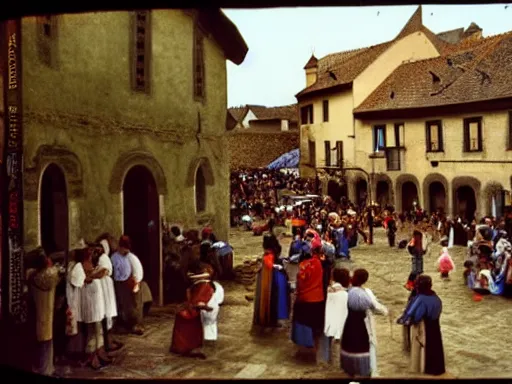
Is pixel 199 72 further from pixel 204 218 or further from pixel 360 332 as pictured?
pixel 360 332

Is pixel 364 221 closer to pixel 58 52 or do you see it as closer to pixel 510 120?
pixel 510 120

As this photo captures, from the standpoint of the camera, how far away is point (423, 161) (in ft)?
20.4

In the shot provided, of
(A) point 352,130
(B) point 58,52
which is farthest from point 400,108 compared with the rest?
(B) point 58,52

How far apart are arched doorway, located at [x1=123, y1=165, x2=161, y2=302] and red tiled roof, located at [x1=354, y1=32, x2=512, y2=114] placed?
186 centimetres

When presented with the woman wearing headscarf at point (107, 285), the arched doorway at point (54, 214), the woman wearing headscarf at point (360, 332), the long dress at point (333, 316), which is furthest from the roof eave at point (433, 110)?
the arched doorway at point (54, 214)

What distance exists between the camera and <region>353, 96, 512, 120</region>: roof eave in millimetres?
6109

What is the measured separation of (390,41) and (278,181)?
150 centimetres

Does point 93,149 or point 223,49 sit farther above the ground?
point 223,49

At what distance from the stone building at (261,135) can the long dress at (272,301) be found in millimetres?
1045

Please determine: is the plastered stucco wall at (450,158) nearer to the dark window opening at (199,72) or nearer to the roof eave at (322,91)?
the roof eave at (322,91)

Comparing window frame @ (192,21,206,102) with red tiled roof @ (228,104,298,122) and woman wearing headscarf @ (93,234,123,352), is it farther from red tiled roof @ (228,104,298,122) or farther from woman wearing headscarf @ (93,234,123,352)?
woman wearing headscarf @ (93,234,123,352)

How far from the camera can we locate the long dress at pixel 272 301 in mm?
5969

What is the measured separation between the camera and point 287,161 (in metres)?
6.45

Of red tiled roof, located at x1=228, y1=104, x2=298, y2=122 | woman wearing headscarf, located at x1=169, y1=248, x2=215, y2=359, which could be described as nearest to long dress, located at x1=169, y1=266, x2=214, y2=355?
woman wearing headscarf, located at x1=169, y1=248, x2=215, y2=359
